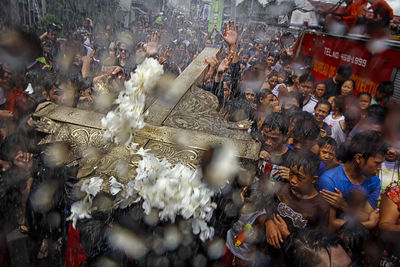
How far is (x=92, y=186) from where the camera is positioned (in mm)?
1684

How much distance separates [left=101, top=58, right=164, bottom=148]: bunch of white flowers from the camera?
2.02 meters

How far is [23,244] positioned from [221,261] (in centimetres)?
216

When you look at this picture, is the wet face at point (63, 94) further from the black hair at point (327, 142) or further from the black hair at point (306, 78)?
the black hair at point (306, 78)

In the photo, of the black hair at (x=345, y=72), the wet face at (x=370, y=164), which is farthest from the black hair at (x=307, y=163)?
the black hair at (x=345, y=72)

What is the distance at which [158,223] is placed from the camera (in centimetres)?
168

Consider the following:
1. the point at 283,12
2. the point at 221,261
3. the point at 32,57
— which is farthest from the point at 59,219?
the point at 283,12

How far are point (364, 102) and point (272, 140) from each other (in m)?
1.91

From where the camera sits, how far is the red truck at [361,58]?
5395 millimetres

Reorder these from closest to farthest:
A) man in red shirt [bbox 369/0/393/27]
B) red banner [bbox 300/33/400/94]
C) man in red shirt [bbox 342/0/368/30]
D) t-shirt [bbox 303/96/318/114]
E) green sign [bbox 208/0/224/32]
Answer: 1. t-shirt [bbox 303/96/318/114]
2. red banner [bbox 300/33/400/94]
3. man in red shirt [bbox 369/0/393/27]
4. man in red shirt [bbox 342/0/368/30]
5. green sign [bbox 208/0/224/32]

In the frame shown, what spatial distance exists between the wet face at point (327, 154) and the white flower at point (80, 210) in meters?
2.32

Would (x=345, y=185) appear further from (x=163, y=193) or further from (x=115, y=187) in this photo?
(x=115, y=187)

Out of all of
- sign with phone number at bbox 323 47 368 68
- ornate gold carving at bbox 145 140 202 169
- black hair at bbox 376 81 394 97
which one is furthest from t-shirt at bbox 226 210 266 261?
sign with phone number at bbox 323 47 368 68

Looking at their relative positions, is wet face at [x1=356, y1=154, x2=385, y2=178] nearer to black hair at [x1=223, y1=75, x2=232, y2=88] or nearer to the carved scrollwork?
the carved scrollwork

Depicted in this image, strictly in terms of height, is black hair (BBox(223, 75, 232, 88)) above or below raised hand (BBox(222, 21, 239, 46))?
below
